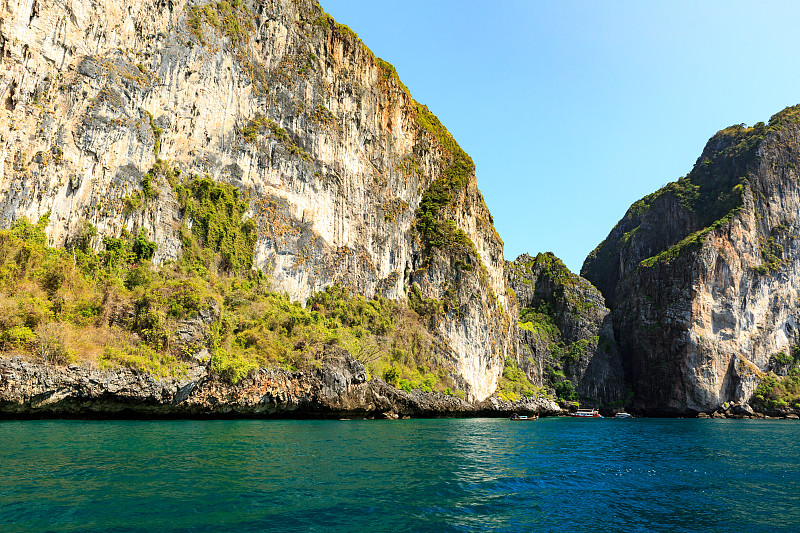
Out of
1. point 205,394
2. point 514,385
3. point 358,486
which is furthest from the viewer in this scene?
point 514,385

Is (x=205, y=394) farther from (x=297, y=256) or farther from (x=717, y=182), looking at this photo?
(x=717, y=182)

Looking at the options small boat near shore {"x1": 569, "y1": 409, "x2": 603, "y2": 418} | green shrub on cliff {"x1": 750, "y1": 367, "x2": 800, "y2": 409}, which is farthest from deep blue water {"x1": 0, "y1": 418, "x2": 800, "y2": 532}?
green shrub on cliff {"x1": 750, "y1": 367, "x2": 800, "y2": 409}

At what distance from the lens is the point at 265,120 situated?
248ft

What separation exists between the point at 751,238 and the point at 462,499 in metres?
132

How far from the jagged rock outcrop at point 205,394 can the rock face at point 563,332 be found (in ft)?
198

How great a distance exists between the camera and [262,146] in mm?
73562

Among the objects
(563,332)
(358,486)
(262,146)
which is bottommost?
(358,486)

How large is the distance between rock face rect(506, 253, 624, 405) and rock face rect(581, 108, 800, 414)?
20.8 ft

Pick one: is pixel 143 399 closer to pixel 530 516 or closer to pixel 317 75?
pixel 530 516

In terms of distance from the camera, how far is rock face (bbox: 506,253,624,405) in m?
121

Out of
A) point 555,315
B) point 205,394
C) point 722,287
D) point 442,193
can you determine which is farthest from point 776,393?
point 205,394

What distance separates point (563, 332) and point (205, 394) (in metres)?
105

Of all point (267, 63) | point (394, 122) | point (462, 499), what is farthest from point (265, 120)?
point (462, 499)

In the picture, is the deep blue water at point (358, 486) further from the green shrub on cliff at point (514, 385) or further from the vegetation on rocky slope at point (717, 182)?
the vegetation on rocky slope at point (717, 182)
